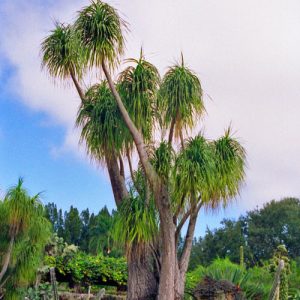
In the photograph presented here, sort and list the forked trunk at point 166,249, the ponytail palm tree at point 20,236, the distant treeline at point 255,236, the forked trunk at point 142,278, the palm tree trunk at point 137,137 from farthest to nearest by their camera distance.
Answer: the distant treeline at point 255,236
the ponytail palm tree at point 20,236
the forked trunk at point 142,278
the forked trunk at point 166,249
the palm tree trunk at point 137,137

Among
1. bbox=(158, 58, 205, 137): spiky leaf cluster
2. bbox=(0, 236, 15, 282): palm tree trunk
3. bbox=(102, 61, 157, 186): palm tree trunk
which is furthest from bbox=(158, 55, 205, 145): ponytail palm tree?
bbox=(0, 236, 15, 282): palm tree trunk

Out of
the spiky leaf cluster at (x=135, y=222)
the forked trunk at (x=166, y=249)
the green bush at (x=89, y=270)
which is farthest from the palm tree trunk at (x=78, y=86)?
the green bush at (x=89, y=270)

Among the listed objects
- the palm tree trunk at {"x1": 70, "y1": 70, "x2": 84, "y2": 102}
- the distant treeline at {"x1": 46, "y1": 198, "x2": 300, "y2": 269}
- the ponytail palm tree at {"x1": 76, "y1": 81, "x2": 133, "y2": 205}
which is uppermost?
the distant treeline at {"x1": 46, "y1": 198, "x2": 300, "y2": 269}

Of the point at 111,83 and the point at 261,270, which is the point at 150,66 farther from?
the point at 261,270

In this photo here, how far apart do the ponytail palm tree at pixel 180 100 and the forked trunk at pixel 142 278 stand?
9.34 ft

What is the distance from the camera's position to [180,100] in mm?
14828

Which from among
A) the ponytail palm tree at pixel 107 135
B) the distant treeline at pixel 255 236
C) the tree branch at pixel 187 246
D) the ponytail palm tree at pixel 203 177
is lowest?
the tree branch at pixel 187 246

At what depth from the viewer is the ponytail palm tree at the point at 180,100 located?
14930mm

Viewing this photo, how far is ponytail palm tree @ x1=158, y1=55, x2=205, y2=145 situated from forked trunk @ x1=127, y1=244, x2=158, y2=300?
2847 millimetres

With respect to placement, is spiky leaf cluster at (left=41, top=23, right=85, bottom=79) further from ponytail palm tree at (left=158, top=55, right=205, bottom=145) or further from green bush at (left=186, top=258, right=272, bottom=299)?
green bush at (left=186, top=258, right=272, bottom=299)

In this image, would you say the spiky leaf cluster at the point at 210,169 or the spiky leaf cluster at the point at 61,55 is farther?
the spiky leaf cluster at the point at 61,55

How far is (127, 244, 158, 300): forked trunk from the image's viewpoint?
15398 mm

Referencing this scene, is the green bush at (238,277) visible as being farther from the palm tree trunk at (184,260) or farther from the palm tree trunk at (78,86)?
the palm tree trunk at (78,86)

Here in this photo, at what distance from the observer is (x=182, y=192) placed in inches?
566
